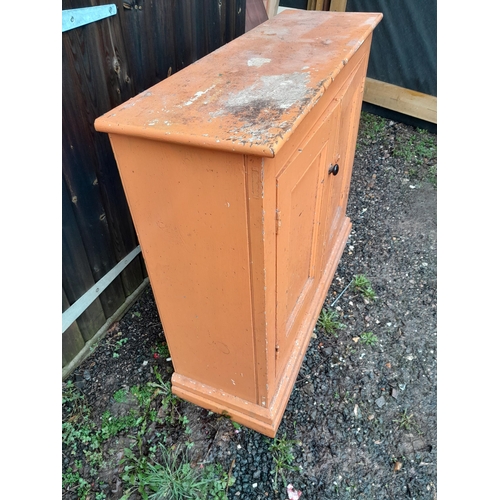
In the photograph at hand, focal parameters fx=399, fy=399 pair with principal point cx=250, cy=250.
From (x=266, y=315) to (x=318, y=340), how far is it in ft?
3.28

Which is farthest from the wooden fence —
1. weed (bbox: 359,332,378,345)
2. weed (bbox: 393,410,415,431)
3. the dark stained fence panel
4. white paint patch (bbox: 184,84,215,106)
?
the dark stained fence panel

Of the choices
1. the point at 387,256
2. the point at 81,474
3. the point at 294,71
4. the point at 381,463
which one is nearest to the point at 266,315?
the point at 294,71

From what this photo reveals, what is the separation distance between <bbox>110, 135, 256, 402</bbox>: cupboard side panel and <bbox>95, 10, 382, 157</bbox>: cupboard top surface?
6cm

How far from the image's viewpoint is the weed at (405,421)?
6.24 ft

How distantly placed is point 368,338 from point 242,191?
154cm

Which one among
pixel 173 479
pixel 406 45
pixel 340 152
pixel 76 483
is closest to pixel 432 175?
pixel 406 45

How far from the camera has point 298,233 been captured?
163 cm

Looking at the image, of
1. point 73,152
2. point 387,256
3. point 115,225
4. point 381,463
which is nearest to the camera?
point 73,152

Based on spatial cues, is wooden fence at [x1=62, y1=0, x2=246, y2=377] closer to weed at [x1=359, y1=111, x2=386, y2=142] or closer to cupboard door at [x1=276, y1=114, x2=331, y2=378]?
cupboard door at [x1=276, y1=114, x2=331, y2=378]

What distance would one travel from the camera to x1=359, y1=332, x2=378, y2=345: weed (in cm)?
227

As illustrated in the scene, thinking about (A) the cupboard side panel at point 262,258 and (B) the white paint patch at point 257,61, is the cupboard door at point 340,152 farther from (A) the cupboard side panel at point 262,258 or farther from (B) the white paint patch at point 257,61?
(A) the cupboard side panel at point 262,258

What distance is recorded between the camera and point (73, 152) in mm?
1645

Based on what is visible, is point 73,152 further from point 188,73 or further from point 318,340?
point 318,340

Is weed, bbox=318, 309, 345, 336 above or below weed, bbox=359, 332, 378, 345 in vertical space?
above
